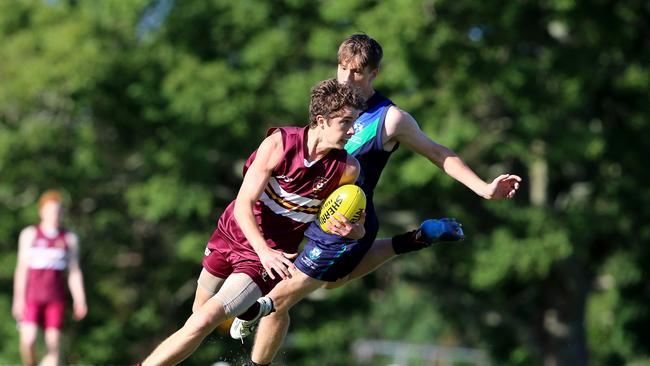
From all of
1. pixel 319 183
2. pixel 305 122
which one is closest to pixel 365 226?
pixel 319 183

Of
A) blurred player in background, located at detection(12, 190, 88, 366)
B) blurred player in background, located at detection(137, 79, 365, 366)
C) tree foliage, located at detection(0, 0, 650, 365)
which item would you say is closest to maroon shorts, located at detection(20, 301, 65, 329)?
blurred player in background, located at detection(12, 190, 88, 366)

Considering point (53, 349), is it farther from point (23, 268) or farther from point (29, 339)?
point (23, 268)

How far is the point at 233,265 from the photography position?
7.49 m

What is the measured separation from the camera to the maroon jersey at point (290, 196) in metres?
7.00

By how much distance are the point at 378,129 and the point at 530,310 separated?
57.5ft

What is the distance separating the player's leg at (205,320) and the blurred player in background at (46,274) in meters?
4.87

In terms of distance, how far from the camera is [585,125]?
69.1 ft

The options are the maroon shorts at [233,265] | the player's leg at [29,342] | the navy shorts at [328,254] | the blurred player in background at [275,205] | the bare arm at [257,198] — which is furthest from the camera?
the player's leg at [29,342]

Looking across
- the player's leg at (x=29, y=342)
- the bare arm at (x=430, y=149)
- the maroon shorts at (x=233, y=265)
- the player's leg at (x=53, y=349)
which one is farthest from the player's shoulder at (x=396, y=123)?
the player's leg at (x=29, y=342)

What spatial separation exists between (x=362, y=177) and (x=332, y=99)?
886 mm

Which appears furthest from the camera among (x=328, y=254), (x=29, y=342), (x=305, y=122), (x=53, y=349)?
(x=305, y=122)

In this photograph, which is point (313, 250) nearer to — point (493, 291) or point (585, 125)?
point (585, 125)

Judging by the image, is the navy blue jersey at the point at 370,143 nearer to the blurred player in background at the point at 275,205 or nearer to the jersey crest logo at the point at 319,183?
the blurred player in background at the point at 275,205

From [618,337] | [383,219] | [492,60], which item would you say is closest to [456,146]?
[492,60]
